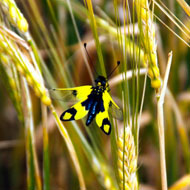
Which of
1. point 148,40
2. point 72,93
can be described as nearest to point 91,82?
point 72,93

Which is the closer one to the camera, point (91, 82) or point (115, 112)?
point (115, 112)

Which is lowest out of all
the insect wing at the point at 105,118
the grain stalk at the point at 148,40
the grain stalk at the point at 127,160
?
the grain stalk at the point at 127,160

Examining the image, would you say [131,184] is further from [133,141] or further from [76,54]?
[76,54]

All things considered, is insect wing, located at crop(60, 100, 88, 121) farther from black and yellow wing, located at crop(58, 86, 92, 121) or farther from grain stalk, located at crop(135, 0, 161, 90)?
grain stalk, located at crop(135, 0, 161, 90)

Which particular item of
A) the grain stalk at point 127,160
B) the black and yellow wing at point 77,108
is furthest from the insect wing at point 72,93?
the grain stalk at point 127,160

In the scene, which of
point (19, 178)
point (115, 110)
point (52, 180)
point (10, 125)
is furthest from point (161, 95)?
point (10, 125)

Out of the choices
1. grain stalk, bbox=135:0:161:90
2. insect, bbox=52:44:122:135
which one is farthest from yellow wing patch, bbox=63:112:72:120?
grain stalk, bbox=135:0:161:90

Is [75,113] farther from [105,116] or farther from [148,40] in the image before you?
[148,40]

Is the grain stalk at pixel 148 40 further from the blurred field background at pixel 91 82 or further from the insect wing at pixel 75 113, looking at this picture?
the insect wing at pixel 75 113
